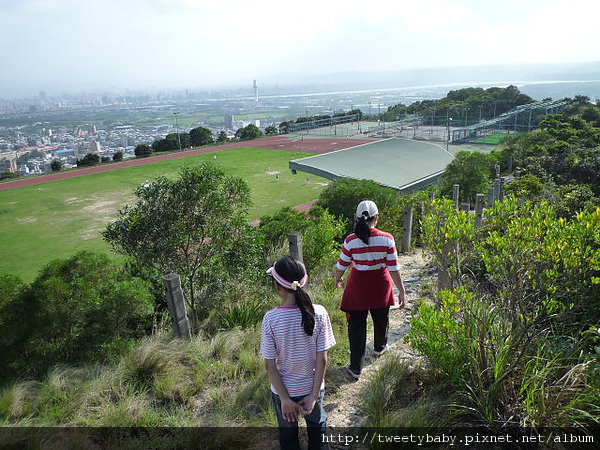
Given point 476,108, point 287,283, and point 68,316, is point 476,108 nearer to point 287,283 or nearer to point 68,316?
point 68,316

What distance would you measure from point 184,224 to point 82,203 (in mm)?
22822

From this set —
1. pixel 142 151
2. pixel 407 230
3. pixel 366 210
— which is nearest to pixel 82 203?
pixel 142 151

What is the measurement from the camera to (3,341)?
13.8 feet

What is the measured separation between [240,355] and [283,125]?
175 ft

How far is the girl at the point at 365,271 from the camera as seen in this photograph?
136 inches

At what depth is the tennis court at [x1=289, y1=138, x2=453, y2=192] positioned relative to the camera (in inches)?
645

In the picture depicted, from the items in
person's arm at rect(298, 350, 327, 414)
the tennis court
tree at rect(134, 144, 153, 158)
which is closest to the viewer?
person's arm at rect(298, 350, 327, 414)

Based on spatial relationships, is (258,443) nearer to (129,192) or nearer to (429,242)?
(429,242)

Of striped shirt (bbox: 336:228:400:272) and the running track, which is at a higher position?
striped shirt (bbox: 336:228:400:272)

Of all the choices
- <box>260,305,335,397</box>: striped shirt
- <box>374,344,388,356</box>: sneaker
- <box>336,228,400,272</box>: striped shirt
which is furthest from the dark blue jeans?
<box>374,344,388,356</box>: sneaker

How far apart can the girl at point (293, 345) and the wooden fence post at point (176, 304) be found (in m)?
2.18

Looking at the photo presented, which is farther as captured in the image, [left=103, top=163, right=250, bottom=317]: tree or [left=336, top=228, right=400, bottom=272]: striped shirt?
[left=103, top=163, right=250, bottom=317]: tree

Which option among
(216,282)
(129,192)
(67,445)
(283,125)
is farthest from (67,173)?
(67,445)

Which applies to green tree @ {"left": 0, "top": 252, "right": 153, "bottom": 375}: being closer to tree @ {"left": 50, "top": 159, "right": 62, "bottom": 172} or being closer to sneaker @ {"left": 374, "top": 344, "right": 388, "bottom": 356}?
sneaker @ {"left": 374, "top": 344, "right": 388, "bottom": 356}
